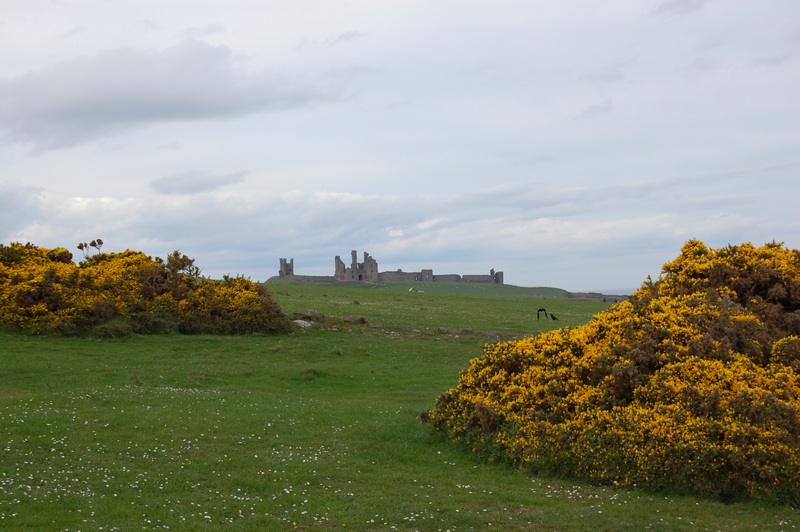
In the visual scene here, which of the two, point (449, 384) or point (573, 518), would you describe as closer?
point (573, 518)

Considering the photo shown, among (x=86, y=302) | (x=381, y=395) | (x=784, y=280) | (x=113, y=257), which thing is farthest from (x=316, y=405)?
(x=113, y=257)

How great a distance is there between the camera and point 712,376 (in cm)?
1140

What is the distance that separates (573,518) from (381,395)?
11.9 meters

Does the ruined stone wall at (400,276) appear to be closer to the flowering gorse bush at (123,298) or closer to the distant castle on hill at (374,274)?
the distant castle on hill at (374,274)

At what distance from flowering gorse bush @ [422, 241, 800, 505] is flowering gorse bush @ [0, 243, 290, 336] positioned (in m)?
17.8

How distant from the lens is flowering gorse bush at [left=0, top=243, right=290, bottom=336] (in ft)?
90.8

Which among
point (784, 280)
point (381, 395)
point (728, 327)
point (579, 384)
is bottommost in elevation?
point (381, 395)

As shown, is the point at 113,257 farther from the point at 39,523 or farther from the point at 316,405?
the point at 39,523

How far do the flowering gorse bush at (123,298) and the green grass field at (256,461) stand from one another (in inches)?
140

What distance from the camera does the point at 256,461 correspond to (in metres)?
12.1

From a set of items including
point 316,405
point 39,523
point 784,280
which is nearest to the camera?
point 39,523

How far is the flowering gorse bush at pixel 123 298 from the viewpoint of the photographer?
2767cm

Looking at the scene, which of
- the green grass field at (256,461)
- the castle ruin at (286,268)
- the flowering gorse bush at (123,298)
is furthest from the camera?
the castle ruin at (286,268)

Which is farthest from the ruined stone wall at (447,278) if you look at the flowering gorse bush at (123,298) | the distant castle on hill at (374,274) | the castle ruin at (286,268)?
the flowering gorse bush at (123,298)
